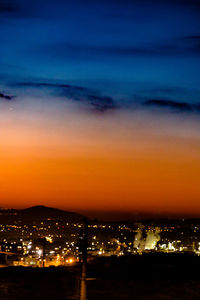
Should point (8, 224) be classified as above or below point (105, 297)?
above

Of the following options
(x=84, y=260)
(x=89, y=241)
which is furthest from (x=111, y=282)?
(x=89, y=241)

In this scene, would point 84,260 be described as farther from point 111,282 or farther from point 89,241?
point 89,241

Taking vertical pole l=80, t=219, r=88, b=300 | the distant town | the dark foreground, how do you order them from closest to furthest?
1. vertical pole l=80, t=219, r=88, b=300
2. the dark foreground
3. the distant town

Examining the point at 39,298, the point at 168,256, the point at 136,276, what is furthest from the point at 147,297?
the point at 168,256

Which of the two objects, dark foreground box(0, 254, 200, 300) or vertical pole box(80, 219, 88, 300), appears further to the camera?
dark foreground box(0, 254, 200, 300)

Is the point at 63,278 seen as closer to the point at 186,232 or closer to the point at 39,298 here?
the point at 39,298

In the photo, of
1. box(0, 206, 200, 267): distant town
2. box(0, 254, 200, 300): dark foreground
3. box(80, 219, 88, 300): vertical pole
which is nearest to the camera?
box(80, 219, 88, 300): vertical pole
